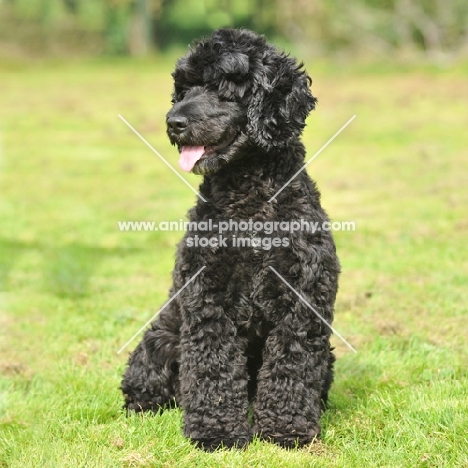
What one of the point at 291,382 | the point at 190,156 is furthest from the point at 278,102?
the point at 291,382

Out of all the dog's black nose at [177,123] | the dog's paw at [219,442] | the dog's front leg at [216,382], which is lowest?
the dog's paw at [219,442]

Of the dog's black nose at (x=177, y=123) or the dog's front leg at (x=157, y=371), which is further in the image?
the dog's front leg at (x=157, y=371)

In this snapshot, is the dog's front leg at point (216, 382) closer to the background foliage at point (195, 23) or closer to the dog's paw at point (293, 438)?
the dog's paw at point (293, 438)

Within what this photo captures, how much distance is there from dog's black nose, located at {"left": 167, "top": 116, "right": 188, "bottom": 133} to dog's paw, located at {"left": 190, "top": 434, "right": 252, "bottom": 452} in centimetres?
171

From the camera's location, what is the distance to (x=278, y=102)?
423 centimetres

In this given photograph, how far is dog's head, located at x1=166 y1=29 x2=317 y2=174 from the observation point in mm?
4129

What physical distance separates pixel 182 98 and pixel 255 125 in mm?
543

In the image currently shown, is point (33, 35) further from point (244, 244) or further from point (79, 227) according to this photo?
point (244, 244)

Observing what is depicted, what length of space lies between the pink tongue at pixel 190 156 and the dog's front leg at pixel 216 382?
31.1 inches

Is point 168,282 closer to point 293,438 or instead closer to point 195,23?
point 293,438

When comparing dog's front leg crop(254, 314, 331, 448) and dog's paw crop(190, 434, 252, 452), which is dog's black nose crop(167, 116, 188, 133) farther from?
dog's paw crop(190, 434, 252, 452)

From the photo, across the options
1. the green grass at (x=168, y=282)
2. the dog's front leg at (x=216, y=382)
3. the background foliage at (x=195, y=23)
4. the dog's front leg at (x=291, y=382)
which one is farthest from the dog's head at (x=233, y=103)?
the background foliage at (x=195, y=23)

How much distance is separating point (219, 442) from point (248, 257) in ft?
3.41

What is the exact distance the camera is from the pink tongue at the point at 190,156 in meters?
4.18
